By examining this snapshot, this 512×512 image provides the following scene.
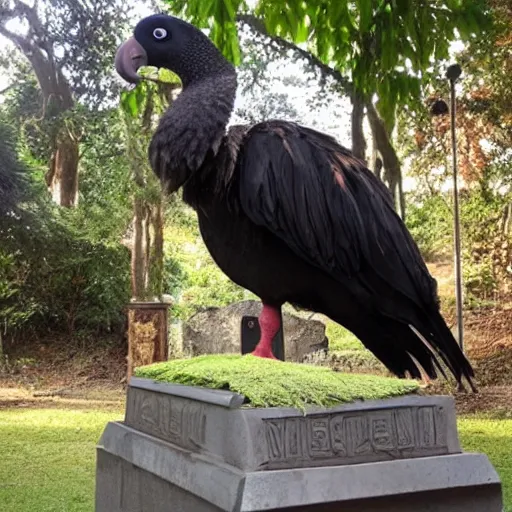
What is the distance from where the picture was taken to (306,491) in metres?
1.45

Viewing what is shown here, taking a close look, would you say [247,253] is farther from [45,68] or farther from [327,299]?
[45,68]

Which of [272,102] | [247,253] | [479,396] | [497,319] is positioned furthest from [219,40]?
[272,102]

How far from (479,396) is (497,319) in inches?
64.6

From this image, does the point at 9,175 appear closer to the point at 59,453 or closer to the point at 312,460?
the point at 59,453

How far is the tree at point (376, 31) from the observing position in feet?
6.72

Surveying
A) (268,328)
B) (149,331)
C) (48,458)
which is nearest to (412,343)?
(268,328)

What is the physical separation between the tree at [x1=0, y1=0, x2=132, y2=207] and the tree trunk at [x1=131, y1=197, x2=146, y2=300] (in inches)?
70.3

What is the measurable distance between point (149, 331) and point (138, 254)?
0.96m

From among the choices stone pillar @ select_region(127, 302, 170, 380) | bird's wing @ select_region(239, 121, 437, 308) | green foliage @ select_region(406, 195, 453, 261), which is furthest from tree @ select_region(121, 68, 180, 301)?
bird's wing @ select_region(239, 121, 437, 308)

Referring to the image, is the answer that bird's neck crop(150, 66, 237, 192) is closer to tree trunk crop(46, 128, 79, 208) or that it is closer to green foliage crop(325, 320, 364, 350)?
green foliage crop(325, 320, 364, 350)

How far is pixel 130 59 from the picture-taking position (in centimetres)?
198

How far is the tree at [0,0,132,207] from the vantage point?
8016 mm

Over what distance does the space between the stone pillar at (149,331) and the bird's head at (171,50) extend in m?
4.06

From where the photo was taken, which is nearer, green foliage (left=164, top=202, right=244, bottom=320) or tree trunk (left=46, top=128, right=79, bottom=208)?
green foliage (left=164, top=202, right=244, bottom=320)
